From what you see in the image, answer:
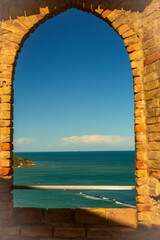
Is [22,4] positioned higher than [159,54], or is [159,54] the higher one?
[22,4]

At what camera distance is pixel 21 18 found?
360 cm

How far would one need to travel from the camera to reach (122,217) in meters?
3.27

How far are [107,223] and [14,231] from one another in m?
1.32

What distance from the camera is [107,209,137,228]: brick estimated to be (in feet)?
10.6

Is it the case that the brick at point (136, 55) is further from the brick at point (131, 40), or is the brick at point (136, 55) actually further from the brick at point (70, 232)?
the brick at point (70, 232)

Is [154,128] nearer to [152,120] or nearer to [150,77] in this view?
[152,120]

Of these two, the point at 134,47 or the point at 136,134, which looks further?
the point at 134,47

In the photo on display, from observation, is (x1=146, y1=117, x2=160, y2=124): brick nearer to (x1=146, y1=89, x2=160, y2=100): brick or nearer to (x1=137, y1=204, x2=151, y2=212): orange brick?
(x1=146, y1=89, x2=160, y2=100): brick

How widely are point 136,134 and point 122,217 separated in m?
1.18

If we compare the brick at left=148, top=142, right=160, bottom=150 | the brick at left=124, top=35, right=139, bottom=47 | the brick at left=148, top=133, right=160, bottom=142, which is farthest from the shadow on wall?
the brick at left=148, top=142, right=160, bottom=150

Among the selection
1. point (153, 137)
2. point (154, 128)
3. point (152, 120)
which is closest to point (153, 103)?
point (152, 120)

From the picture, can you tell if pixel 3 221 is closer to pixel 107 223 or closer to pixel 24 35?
pixel 107 223

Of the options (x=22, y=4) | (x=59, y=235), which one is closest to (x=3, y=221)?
(x=59, y=235)

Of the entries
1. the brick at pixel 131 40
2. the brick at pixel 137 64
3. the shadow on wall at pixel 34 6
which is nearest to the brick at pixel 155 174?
the brick at pixel 137 64
